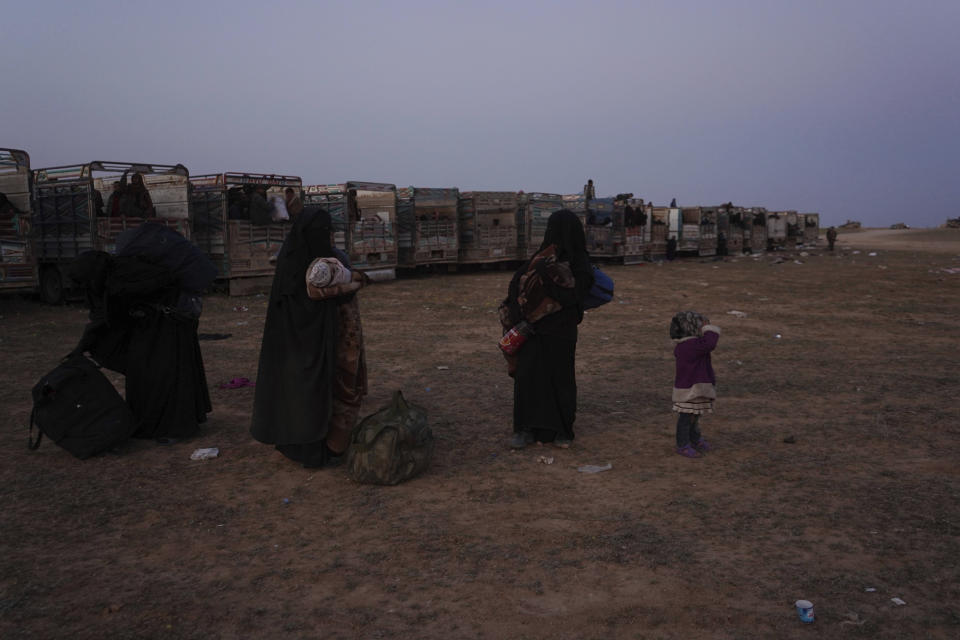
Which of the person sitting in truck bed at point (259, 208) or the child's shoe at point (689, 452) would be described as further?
the person sitting in truck bed at point (259, 208)

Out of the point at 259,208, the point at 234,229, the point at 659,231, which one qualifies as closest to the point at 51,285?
the point at 234,229

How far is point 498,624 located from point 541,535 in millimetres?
857

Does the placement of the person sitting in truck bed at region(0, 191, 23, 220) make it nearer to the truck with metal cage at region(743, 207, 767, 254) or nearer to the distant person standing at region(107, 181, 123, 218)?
the distant person standing at region(107, 181, 123, 218)

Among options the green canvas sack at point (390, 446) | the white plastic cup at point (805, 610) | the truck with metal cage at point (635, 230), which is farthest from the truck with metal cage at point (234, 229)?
the truck with metal cage at point (635, 230)

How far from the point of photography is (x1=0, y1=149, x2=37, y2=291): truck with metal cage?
11.4 m

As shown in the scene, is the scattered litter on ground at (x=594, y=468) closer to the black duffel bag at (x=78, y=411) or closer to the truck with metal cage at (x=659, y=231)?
the black duffel bag at (x=78, y=411)

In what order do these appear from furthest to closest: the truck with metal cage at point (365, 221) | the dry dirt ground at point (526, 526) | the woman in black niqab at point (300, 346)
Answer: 1. the truck with metal cage at point (365, 221)
2. the woman in black niqab at point (300, 346)
3. the dry dirt ground at point (526, 526)

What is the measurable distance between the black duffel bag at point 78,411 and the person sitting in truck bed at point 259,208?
956cm

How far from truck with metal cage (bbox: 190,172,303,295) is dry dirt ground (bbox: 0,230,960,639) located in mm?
6659

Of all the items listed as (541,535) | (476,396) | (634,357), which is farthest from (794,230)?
(541,535)

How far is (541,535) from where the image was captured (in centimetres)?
355

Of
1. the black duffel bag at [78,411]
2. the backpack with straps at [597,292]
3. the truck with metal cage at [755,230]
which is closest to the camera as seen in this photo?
the black duffel bag at [78,411]

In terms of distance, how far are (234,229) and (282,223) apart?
1.06 metres

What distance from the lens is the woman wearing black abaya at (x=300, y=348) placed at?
4.35 m
